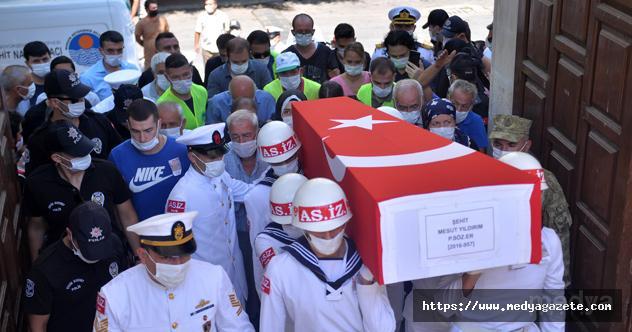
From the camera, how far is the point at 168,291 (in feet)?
11.8

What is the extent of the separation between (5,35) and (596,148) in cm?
771

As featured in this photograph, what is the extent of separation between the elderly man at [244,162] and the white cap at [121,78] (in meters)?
2.15

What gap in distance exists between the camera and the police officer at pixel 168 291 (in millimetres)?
3443

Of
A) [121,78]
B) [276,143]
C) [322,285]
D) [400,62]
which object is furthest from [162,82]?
[322,285]

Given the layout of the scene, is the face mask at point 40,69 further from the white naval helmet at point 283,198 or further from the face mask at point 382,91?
the white naval helmet at point 283,198

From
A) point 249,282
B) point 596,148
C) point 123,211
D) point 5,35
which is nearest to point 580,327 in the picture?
point 596,148

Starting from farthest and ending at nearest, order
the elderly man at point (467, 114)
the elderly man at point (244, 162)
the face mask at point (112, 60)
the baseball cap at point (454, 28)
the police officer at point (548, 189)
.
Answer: the baseball cap at point (454, 28)
the face mask at point (112, 60)
the elderly man at point (467, 114)
the elderly man at point (244, 162)
the police officer at point (548, 189)

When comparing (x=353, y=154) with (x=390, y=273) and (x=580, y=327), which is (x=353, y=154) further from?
(x=580, y=327)

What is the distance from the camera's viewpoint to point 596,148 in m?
4.28

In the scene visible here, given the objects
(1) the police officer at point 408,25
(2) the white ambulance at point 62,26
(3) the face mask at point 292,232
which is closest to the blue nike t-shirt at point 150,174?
(3) the face mask at point 292,232

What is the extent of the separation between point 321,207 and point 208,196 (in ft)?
4.82

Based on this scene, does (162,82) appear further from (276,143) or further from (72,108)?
(276,143)

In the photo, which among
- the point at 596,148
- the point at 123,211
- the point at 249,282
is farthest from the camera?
the point at 249,282

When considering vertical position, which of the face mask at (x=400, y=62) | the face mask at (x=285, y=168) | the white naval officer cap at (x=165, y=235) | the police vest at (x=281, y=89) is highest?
the white naval officer cap at (x=165, y=235)
